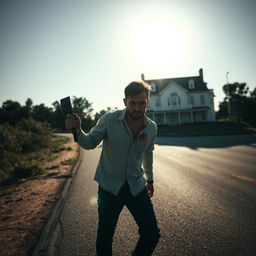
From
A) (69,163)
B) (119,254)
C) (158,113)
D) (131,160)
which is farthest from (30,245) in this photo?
(158,113)

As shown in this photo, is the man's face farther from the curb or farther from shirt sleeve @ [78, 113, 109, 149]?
the curb

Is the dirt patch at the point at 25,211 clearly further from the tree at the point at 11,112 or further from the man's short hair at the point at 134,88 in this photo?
the tree at the point at 11,112

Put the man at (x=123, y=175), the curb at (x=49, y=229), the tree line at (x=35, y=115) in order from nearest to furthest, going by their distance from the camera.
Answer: the man at (x=123, y=175)
the curb at (x=49, y=229)
the tree line at (x=35, y=115)

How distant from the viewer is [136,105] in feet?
7.64

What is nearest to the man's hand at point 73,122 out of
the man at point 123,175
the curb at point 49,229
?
the man at point 123,175

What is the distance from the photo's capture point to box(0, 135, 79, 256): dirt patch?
352 cm

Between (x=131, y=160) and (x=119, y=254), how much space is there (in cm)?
159

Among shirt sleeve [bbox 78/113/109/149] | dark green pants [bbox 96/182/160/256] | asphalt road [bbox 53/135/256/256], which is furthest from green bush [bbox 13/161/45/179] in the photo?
shirt sleeve [bbox 78/113/109/149]

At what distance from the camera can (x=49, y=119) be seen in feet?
285

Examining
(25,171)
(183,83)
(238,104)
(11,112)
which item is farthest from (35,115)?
(25,171)

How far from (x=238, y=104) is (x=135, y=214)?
53.2 meters

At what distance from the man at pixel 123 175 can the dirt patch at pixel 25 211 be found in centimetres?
180

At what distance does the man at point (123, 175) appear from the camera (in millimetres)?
2279

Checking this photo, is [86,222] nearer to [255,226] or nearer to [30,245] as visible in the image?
[30,245]
